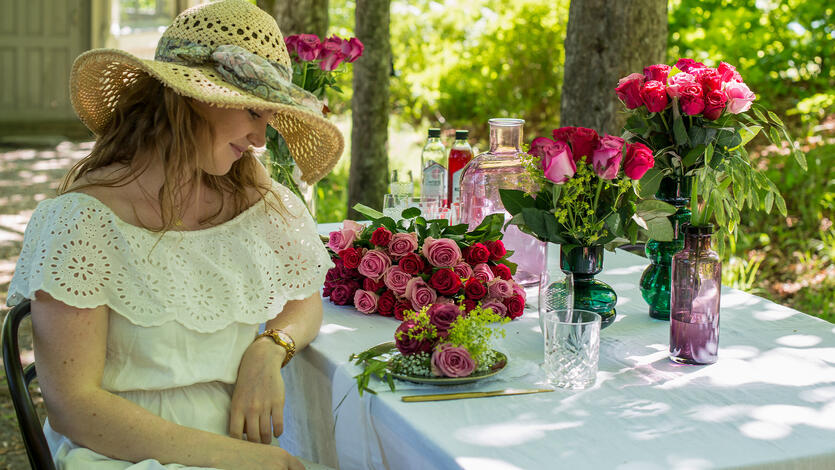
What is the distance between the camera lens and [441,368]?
5.73ft

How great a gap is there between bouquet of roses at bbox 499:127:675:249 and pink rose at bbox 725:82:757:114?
11.1 inches

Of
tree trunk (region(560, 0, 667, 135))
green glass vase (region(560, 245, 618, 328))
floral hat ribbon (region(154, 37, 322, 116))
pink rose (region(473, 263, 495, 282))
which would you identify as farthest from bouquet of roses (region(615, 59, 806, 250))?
tree trunk (region(560, 0, 667, 135))

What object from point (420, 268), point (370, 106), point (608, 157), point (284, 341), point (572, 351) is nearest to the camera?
point (572, 351)

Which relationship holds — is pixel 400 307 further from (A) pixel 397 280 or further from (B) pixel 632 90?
(B) pixel 632 90

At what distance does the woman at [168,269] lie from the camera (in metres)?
1.72

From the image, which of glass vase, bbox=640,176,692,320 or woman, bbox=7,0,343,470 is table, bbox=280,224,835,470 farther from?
woman, bbox=7,0,343,470

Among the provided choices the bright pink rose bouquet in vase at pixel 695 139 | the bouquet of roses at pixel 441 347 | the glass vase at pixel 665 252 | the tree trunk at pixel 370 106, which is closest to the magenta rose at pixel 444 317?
the bouquet of roses at pixel 441 347

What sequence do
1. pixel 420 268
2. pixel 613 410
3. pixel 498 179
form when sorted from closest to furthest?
1. pixel 613 410
2. pixel 420 268
3. pixel 498 179

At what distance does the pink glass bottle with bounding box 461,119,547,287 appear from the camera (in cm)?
259

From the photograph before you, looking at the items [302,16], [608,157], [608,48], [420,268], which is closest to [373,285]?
[420,268]

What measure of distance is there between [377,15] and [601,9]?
180 cm

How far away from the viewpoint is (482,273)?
2244 millimetres

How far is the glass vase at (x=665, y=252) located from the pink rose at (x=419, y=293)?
0.57 m

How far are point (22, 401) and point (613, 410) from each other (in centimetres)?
118
